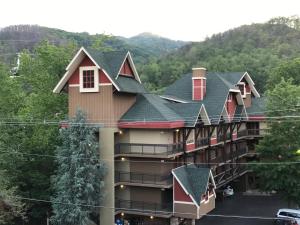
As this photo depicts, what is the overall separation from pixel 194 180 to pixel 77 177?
30.0 feet

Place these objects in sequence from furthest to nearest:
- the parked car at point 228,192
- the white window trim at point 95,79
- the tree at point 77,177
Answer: the parked car at point 228,192
the white window trim at point 95,79
the tree at point 77,177

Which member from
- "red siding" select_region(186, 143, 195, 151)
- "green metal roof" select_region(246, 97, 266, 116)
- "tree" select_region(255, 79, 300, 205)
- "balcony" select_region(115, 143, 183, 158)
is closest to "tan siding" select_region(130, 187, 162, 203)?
"balcony" select_region(115, 143, 183, 158)

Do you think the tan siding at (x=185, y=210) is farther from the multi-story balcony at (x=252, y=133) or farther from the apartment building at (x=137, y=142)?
the multi-story balcony at (x=252, y=133)

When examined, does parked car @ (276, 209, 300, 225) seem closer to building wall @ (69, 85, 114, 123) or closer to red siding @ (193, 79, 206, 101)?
red siding @ (193, 79, 206, 101)

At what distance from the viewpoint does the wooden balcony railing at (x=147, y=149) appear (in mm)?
31312

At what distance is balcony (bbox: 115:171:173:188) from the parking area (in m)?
6.25

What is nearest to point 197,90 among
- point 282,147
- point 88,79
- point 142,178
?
point 282,147

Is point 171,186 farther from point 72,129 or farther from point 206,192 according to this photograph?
point 72,129

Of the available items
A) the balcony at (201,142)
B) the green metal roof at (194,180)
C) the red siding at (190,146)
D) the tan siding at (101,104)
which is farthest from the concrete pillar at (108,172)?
the balcony at (201,142)

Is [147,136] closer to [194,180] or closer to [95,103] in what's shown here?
[95,103]

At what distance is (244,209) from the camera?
39688 mm

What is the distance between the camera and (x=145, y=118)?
3144 cm

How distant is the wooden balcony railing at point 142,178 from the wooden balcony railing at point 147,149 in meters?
1.74

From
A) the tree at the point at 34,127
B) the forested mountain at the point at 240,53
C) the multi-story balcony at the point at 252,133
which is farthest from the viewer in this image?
the forested mountain at the point at 240,53
